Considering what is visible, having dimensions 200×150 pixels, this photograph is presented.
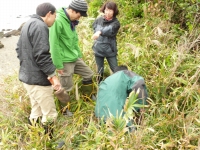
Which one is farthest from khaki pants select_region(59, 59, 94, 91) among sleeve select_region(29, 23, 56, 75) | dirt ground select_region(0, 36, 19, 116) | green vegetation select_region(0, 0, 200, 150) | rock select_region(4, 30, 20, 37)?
rock select_region(4, 30, 20, 37)

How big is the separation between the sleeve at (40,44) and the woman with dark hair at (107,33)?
3.60ft

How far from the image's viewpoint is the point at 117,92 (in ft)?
9.12

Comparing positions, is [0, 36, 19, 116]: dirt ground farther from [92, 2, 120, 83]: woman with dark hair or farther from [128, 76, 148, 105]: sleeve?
[128, 76, 148, 105]: sleeve

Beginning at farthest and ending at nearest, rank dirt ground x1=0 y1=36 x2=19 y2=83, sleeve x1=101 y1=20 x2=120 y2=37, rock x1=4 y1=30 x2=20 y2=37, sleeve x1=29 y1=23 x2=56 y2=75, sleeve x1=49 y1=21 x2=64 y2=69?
1. rock x1=4 y1=30 x2=20 y2=37
2. dirt ground x1=0 y1=36 x2=19 y2=83
3. sleeve x1=101 y1=20 x2=120 y2=37
4. sleeve x1=49 y1=21 x2=64 y2=69
5. sleeve x1=29 y1=23 x2=56 y2=75

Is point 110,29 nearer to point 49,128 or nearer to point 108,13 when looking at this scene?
point 108,13

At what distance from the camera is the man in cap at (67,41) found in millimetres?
2963

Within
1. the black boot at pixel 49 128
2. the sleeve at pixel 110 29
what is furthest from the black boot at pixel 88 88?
the black boot at pixel 49 128

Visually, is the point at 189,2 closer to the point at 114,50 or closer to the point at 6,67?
the point at 114,50

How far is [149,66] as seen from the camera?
402 cm

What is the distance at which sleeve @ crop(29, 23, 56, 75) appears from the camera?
2.49 meters

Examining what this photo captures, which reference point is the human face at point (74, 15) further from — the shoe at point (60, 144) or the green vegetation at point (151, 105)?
the shoe at point (60, 144)

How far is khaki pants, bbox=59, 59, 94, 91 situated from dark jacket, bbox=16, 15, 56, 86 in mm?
558

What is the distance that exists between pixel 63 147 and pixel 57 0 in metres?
10.5

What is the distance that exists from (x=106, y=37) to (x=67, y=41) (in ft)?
2.56
